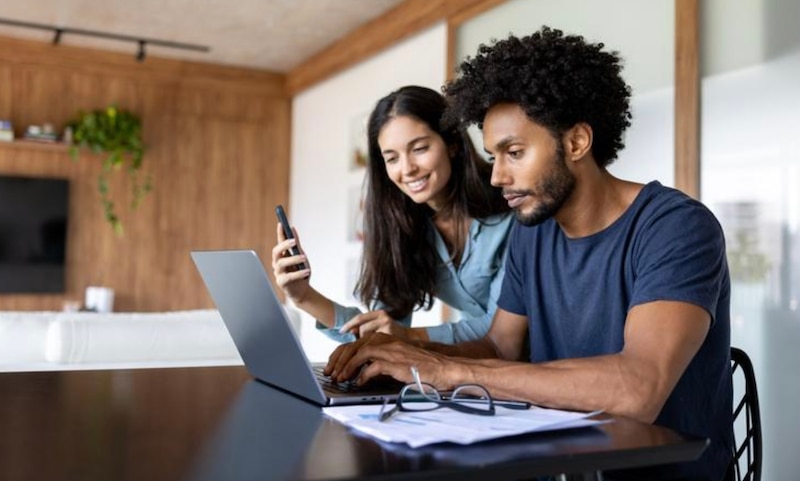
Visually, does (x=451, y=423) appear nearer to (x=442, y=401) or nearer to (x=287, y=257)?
(x=442, y=401)

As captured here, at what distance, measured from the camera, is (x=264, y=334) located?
3.93ft

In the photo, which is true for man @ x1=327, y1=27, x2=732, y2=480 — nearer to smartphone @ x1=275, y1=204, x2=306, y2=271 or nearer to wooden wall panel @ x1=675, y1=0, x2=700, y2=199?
smartphone @ x1=275, y1=204, x2=306, y2=271

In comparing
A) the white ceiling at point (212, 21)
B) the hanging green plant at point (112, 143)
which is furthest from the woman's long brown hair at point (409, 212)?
the hanging green plant at point (112, 143)

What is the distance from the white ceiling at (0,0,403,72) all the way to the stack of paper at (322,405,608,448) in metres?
4.12

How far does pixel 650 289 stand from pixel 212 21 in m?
4.53

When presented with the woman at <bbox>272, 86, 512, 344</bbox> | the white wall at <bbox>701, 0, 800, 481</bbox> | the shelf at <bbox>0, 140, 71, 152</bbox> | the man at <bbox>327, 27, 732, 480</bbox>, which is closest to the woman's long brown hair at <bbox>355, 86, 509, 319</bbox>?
the woman at <bbox>272, 86, 512, 344</bbox>

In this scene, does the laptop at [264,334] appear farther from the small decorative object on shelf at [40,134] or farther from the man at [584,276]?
the small decorative object on shelf at [40,134]

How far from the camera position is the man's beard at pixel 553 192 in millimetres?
1363

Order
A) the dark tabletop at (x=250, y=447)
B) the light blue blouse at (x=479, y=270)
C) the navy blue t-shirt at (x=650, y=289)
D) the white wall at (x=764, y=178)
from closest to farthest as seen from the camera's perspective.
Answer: the dark tabletop at (x=250, y=447) → the navy blue t-shirt at (x=650, y=289) → the light blue blouse at (x=479, y=270) → the white wall at (x=764, y=178)

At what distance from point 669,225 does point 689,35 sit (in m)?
1.83

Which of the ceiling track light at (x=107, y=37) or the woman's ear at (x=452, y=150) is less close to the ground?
the ceiling track light at (x=107, y=37)

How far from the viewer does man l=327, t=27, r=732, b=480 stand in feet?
3.45

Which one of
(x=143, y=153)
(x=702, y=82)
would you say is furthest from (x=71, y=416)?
(x=143, y=153)

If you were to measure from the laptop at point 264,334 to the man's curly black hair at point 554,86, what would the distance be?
0.53 metres
